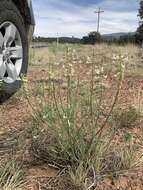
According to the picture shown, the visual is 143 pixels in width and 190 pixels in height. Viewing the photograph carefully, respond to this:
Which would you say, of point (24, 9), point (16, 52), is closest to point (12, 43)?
point (16, 52)

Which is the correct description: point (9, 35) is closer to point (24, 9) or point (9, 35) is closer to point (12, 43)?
point (12, 43)

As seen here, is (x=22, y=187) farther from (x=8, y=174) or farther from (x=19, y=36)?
(x=19, y=36)

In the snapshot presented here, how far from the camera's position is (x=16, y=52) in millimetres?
5945

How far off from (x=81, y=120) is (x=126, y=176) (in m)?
0.51

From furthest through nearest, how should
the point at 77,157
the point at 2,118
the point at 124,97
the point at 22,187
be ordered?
the point at 124,97 < the point at 2,118 < the point at 77,157 < the point at 22,187

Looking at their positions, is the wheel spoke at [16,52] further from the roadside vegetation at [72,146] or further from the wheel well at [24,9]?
the roadside vegetation at [72,146]

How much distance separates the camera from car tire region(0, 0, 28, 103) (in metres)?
5.52

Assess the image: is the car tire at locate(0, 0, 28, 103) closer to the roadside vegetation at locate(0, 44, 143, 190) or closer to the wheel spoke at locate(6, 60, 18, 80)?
the wheel spoke at locate(6, 60, 18, 80)

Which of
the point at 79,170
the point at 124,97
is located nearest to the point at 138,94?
the point at 124,97

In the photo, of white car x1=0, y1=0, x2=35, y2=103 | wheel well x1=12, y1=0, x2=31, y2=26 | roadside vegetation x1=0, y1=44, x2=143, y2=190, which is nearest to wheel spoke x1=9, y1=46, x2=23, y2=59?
white car x1=0, y1=0, x2=35, y2=103

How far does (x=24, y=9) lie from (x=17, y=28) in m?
0.45

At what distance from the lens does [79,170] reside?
3.59 meters

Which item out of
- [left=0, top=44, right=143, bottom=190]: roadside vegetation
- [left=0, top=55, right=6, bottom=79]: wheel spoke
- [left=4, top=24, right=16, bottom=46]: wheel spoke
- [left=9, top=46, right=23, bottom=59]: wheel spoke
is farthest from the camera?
[left=9, top=46, right=23, bottom=59]: wheel spoke

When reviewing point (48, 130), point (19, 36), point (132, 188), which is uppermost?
point (19, 36)
